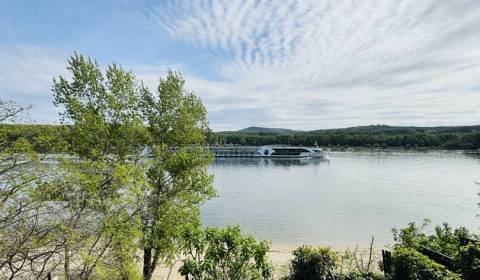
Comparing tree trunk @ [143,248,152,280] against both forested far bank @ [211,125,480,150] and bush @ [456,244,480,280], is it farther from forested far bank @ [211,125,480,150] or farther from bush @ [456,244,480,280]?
forested far bank @ [211,125,480,150]

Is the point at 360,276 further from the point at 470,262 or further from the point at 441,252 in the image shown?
the point at 441,252

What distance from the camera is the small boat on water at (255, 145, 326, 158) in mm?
97938

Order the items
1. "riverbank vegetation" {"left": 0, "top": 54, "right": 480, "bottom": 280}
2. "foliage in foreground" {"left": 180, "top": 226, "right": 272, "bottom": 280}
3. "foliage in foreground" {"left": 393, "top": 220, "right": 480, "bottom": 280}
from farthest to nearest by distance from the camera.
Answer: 1. "foliage in foreground" {"left": 180, "top": 226, "right": 272, "bottom": 280}
2. "foliage in foreground" {"left": 393, "top": 220, "right": 480, "bottom": 280}
3. "riverbank vegetation" {"left": 0, "top": 54, "right": 480, "bottom": 280}

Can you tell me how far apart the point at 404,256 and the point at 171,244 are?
8.55m

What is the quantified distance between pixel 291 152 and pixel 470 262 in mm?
91083

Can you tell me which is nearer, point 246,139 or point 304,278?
point 304,278

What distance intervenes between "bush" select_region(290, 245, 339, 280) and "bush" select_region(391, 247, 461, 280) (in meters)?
1.98

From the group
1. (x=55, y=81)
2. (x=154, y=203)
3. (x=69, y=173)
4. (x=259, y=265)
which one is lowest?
(x=259, y=265)

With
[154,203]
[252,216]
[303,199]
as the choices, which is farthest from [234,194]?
[154,203]

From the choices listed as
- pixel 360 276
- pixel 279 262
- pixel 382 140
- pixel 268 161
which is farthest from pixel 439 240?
pixel 382 140

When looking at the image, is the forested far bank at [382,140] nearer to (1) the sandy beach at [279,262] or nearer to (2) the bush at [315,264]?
(1) the sandy beach at [279,262]

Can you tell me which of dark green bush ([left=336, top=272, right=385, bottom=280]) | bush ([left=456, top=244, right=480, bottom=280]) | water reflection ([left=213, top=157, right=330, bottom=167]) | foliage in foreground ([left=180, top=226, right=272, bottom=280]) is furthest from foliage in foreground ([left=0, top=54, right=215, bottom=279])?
water reflection ([left=213, top=157, right=330, bottom=167])

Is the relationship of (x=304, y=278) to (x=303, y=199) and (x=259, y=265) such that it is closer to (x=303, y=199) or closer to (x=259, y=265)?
(x=259, y=265)

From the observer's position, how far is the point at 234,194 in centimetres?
4488
